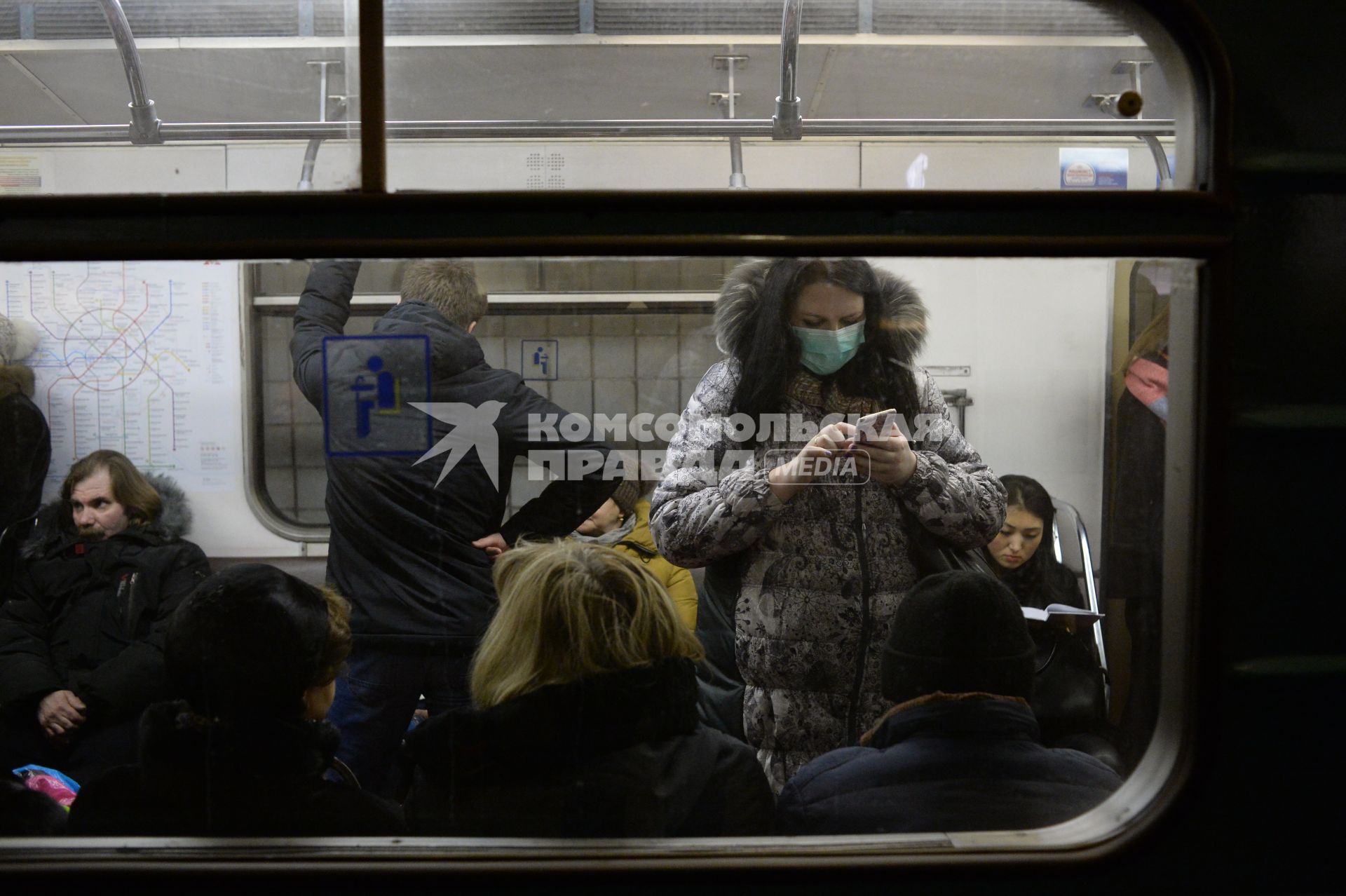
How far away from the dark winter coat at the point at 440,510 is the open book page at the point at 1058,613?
87 cm

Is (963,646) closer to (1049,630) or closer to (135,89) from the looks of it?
(1049,630)

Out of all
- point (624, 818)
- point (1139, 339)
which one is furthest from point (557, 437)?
point (1139, 339)

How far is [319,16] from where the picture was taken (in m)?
1.81

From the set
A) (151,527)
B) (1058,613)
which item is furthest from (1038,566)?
(151,527)

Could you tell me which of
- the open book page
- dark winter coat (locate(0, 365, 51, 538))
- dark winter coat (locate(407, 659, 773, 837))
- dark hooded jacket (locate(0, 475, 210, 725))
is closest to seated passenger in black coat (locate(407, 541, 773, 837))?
dark winter coat (locate(407, 659, 773, 837))

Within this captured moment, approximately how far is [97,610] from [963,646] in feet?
5.35

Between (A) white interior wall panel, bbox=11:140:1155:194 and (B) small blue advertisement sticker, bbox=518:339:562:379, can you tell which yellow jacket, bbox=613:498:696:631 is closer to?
(B) small blue advertisement sticker, bbox=518:339:562:379

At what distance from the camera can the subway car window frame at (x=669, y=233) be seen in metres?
1.60

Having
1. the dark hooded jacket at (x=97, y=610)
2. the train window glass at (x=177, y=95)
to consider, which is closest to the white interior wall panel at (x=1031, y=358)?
the train window glass at (x=177, y=95)

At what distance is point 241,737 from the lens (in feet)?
5.71

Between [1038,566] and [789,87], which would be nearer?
[1038,566]

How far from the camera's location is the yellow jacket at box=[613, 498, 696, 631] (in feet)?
6.17

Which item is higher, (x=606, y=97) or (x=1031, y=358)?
(x=606, y=97)

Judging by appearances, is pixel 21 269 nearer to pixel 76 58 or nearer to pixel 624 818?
pixel 76 58
